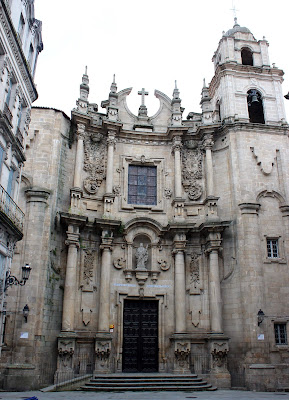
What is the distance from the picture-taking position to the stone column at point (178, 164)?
771 inches

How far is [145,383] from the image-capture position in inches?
586

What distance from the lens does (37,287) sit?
16.0 m

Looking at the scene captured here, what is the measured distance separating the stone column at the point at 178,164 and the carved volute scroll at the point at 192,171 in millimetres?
472

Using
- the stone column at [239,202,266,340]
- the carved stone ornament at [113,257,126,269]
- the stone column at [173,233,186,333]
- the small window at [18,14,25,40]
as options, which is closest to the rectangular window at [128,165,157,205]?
the stone column at [173,233,186,333]

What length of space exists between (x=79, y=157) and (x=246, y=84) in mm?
9836

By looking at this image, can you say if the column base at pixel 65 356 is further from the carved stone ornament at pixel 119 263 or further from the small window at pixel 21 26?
the small window at pixel 21 26

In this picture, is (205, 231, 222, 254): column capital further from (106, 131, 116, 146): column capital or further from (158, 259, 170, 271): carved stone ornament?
(106, 131, 116, 146): column capital

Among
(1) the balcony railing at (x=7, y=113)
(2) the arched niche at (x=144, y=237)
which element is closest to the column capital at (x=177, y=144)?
(2) the arched niche at (x=144, y=237)

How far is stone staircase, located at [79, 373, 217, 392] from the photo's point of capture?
573 inches

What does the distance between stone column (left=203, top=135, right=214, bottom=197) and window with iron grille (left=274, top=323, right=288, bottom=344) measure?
21.3ft

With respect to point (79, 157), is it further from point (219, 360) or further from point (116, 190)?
point (219, 360)

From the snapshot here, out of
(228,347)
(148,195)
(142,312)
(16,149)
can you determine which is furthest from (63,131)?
(228,347)

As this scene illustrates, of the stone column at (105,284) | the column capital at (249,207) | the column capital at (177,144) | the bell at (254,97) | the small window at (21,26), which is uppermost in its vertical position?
the bell at (254,97)

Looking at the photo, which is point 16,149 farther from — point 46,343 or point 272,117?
point 272,117
